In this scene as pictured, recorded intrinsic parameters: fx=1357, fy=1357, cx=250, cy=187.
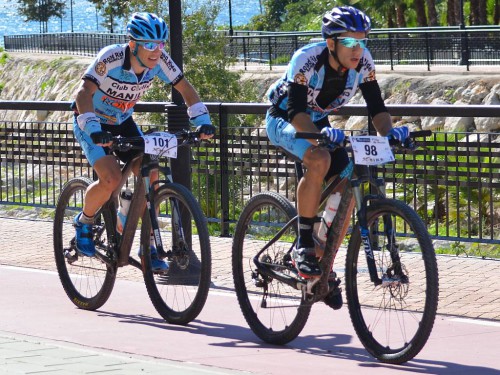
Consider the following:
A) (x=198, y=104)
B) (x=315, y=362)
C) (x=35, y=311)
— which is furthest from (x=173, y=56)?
(x=315, y=362)

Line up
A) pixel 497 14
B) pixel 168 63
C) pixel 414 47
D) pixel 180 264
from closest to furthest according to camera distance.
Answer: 1. pixel 180 264
2. pixel 168 63
3. pixel 414 47
4. pixel 497 14

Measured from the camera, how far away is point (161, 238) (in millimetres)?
8477

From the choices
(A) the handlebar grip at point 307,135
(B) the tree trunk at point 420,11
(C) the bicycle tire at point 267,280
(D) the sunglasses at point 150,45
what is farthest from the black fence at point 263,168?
(B) the tree trunk at point 420,11

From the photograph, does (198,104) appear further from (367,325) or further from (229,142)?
(229,142)

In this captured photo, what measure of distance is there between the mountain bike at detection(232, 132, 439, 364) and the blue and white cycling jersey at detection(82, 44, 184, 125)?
3.82 ft

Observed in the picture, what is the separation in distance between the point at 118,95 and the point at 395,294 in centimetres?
245

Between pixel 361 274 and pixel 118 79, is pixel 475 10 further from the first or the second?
pixel 361 274

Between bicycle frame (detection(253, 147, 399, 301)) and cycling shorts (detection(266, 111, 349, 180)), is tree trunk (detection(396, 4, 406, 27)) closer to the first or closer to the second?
cycling shorts (detection(266, 111, 349, 180))

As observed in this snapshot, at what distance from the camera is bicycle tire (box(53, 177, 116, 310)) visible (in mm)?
8984

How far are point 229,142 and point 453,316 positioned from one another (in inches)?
183

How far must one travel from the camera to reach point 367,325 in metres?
7.27

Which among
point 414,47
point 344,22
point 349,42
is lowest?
point 349,42

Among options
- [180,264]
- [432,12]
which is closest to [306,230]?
[180,264]

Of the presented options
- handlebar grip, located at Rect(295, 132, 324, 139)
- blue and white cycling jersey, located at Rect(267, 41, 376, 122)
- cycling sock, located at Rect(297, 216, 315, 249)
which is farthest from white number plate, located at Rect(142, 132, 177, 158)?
handlebar grip, located at Rect(295, 132, 324, 139)
